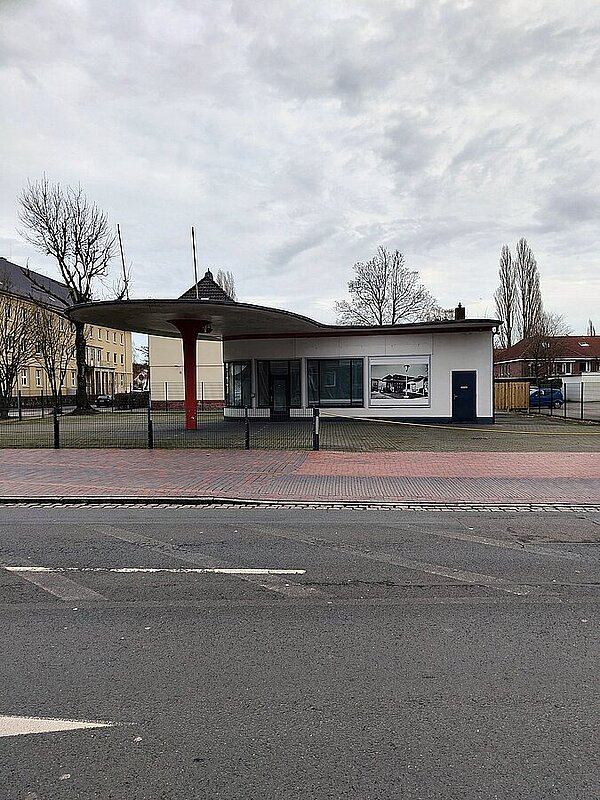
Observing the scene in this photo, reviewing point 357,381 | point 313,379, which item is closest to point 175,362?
point 313,379

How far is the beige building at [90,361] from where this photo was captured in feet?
221

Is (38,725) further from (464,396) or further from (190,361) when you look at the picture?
(464,396)

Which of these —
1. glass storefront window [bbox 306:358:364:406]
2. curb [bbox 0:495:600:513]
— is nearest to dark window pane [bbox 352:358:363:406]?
glass storefront window [bbox 306:358:364:406]

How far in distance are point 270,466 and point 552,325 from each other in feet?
190

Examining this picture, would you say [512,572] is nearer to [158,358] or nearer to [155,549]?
[155,549]

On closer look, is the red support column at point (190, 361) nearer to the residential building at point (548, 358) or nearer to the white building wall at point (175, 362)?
the white building wall at point (175, 362)

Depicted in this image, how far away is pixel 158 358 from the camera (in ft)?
162

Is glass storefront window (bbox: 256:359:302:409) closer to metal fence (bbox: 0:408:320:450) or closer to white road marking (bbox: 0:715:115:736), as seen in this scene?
metal fence (bbox: 0:408:320:450)

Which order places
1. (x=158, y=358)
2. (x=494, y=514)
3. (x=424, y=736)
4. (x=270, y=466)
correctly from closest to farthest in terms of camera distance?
1. (x=424, y=736)
2. (x=494, y=514)
3. (x=270, y=466)
4. (x=158, y=358)

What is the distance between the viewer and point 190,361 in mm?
25672

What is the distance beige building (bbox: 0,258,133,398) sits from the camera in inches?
2649

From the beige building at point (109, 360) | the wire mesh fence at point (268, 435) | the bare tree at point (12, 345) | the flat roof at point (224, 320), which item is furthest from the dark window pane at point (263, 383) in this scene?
the beige building at point (109, 360)

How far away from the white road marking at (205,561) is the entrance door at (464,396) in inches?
881

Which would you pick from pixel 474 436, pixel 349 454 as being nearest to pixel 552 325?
pixel 474 436
